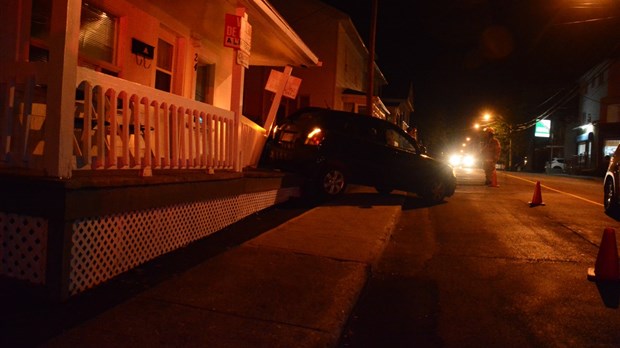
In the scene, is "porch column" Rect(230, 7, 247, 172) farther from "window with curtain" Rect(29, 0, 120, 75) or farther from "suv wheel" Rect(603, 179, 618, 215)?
"suv wheel" Rect(603, 179, 618, 215)

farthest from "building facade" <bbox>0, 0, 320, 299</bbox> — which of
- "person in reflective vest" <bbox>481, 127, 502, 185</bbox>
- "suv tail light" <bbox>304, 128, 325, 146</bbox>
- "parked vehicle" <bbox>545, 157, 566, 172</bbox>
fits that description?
"parked vehicle" <bbox>545, 157, 566, 172</bbox>

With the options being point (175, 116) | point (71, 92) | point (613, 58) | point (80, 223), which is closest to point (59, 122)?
point (71, 92)

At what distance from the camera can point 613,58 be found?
3712 centimetres

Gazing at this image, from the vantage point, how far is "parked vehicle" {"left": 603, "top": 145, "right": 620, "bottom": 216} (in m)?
9.88

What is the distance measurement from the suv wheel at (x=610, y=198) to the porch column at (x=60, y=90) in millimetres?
9520

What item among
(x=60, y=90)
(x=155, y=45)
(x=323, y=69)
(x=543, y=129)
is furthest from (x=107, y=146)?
(x=543, y=129)

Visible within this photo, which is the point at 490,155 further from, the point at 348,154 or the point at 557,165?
the point at 557,165

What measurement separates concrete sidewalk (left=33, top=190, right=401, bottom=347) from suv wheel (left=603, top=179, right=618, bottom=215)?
5794 millimetres

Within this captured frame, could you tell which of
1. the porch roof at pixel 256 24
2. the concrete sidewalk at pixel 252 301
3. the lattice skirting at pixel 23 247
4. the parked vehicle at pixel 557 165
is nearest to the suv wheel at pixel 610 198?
the concrete sidewalk at pixel 252 301

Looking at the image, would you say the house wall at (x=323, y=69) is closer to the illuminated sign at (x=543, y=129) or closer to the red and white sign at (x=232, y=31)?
the red and white sign at (x=232, y=31)

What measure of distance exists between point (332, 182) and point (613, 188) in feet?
17.7

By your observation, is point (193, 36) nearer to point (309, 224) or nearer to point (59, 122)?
point (309, 224)

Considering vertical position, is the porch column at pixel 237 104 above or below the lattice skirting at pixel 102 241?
above

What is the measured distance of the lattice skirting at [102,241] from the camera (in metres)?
4.29
